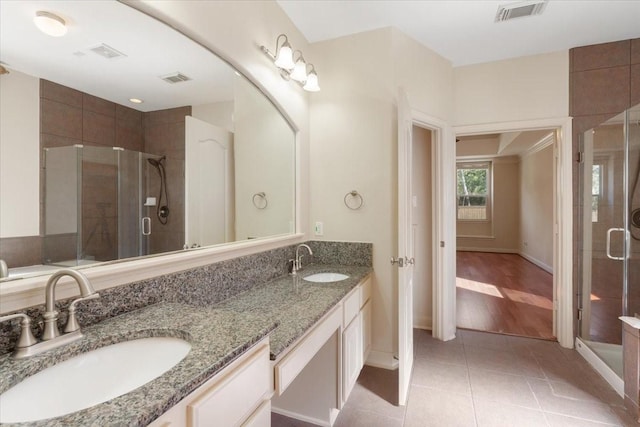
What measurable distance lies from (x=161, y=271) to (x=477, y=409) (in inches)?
79.0

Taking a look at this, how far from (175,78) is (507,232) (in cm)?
808

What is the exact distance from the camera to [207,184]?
1512mm

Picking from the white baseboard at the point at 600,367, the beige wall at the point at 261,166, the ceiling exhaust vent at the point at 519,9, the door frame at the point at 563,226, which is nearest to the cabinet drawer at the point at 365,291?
the beige wall at the point at 261,166

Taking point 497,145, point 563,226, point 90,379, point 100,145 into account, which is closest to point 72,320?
point 90,379

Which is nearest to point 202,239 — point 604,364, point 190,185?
point 190,185

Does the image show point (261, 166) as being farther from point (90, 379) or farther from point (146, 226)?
point (90, 379)

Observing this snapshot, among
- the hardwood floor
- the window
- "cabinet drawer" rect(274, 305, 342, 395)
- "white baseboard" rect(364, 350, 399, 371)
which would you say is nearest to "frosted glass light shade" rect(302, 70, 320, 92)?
"cabinet drawer" rect(274, 305, 342, 395)

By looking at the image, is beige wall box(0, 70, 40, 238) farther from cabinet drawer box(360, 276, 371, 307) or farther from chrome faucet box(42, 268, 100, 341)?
cabinet drawer box(360, 276, 371, 307)

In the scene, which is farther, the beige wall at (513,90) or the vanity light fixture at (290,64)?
the beige wall at (513,90)

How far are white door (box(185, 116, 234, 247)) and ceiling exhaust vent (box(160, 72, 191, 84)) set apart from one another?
16 centimetres

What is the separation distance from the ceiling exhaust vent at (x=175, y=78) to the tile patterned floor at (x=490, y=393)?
6.23 ft

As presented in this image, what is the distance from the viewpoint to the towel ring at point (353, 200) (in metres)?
2.41

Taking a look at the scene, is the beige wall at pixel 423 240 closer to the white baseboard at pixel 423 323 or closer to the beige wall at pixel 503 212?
the white baseboard at pixel 423 323

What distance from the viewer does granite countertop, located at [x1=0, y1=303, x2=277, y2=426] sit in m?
0.55
